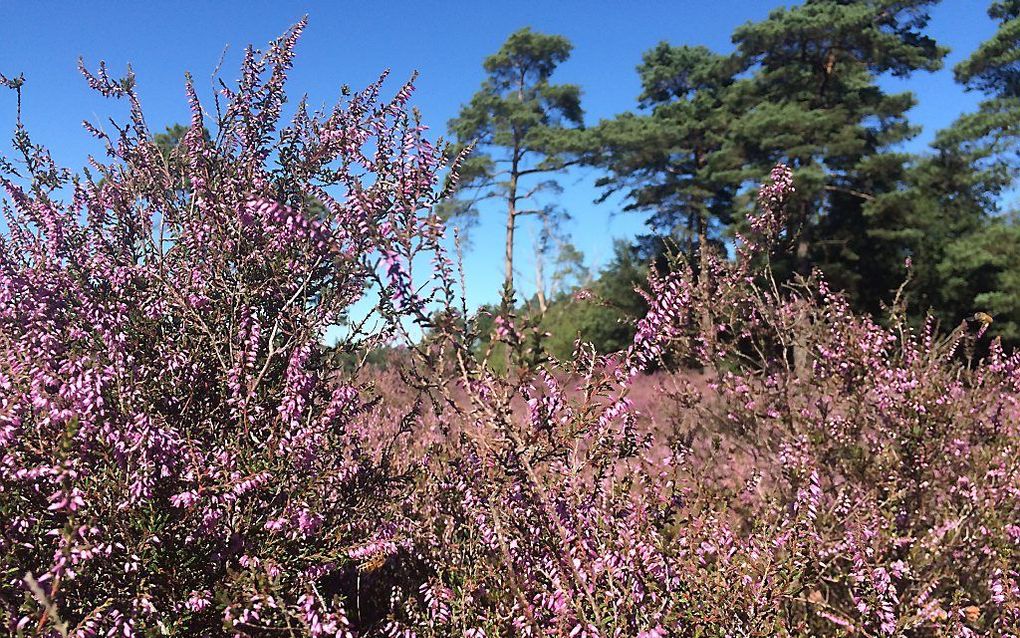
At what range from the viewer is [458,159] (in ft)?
9.85

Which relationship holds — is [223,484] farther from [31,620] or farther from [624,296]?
[624,296]

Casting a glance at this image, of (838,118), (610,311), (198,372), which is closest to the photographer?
(198,372)

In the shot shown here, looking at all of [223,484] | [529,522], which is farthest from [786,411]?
[223,484]

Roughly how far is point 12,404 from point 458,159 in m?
Result: 2.03

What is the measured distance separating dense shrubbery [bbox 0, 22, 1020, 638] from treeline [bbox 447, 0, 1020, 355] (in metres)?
13.3

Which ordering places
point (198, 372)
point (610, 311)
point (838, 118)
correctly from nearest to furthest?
point (198, 372), point (838, 118), point (610, 311)

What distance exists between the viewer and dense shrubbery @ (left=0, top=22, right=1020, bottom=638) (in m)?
2.38

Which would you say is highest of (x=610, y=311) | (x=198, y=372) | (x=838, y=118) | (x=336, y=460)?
(x=838, y=118)

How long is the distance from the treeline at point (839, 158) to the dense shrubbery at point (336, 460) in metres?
13.3

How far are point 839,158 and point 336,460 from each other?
65.0 ft

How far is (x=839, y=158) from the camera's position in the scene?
756 inches

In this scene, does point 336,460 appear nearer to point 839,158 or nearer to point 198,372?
point 198,372

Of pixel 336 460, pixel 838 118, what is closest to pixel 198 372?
pixel 336 460

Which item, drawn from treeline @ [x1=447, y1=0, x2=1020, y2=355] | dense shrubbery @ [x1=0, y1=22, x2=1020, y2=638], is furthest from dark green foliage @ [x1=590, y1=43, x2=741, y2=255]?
dense shrubbery @ [x1=0, y1=22, x2=1020, y2=638]
